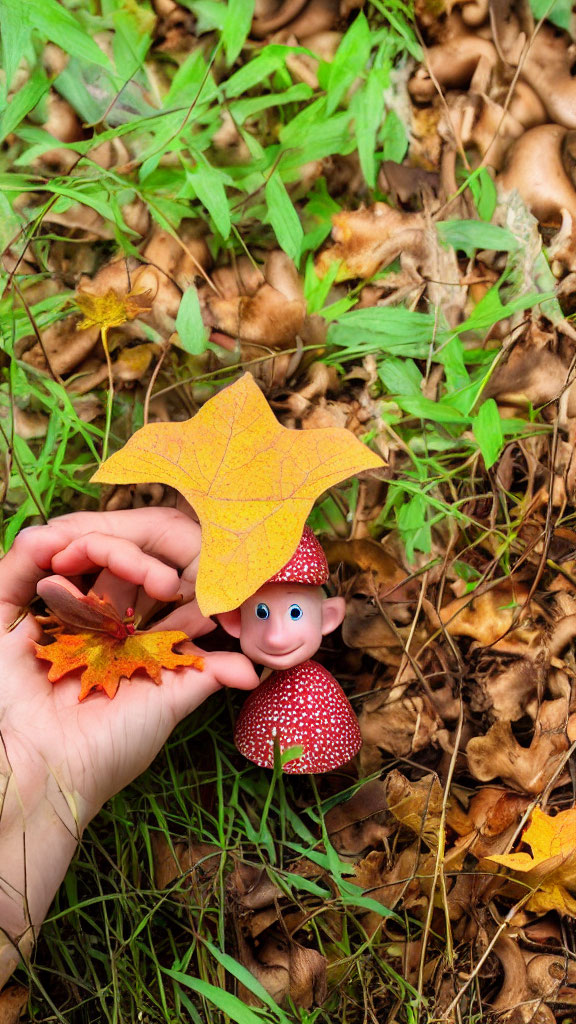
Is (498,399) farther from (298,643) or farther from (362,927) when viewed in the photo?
(362,927)

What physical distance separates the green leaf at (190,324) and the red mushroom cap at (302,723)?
596 millimetres

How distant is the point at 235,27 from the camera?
167 centimetres

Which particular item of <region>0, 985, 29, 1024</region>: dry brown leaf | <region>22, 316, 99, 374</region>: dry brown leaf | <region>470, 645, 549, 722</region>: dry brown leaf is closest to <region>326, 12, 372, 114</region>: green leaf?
<region>22, 316, 99, 374</region>: dry brown leaf

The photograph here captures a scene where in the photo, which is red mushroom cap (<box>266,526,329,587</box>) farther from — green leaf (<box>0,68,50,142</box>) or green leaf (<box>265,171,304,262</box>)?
green leaf (<box>0,68,50,142</box>)

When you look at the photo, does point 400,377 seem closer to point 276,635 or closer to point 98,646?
point 276,635

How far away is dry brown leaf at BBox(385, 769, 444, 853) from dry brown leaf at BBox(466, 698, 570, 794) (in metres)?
0.09

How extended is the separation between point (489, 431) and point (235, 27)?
916mm

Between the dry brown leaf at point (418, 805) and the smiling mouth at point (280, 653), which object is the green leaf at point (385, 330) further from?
the dry brown leaf at point (418, 805)

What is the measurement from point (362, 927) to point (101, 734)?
0.56 metres

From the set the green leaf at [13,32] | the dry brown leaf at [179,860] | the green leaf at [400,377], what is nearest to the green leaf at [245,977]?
the dry brown leaf at [179,860]

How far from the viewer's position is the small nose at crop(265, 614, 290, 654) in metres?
1.36

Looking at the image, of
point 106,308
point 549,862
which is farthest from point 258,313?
point 549,862

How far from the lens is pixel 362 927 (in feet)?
4.71

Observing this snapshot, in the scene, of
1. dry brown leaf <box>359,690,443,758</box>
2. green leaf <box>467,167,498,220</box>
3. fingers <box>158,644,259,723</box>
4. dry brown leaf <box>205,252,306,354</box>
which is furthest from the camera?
green leaf <box>467,167,498,220</box>
